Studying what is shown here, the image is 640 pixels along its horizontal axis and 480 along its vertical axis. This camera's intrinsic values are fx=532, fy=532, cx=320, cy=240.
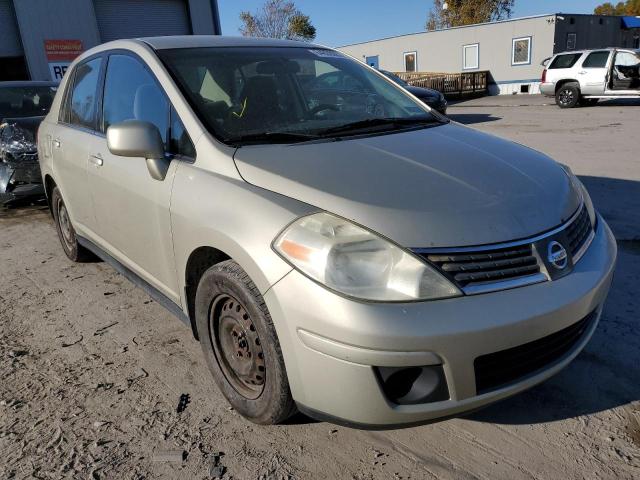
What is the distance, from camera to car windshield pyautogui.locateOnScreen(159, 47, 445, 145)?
8.80 feet

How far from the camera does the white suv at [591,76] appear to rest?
15461 millimetres

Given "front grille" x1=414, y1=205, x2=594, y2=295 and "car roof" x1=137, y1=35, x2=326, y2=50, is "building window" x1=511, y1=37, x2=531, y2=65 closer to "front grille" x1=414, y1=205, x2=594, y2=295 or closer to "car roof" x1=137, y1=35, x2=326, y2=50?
"car roof" x1=137, y1=35, x2=326, y2=50

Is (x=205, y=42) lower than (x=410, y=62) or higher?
higher

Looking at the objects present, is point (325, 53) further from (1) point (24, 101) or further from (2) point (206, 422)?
(1) point (24, 101)

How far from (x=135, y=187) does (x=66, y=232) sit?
2119 mm

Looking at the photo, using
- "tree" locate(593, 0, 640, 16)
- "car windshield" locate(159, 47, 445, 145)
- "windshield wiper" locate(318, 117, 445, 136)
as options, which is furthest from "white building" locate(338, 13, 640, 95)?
"tree" locate(593, 0, 640, 16)

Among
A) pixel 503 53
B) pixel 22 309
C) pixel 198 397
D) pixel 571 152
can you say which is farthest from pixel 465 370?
pixel 503 53

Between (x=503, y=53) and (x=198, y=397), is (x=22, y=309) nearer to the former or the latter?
(x=198, y=397)

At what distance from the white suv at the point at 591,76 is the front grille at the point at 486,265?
16291mm

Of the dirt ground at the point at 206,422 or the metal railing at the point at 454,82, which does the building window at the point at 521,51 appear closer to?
the metal railing at the point at 454,82

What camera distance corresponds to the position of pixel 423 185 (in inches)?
85.0

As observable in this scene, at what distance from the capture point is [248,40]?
3439 mm

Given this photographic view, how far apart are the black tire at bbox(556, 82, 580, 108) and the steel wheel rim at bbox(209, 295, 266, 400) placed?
17.1m

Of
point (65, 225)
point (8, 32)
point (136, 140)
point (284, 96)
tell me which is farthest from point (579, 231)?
point (8, 32)
